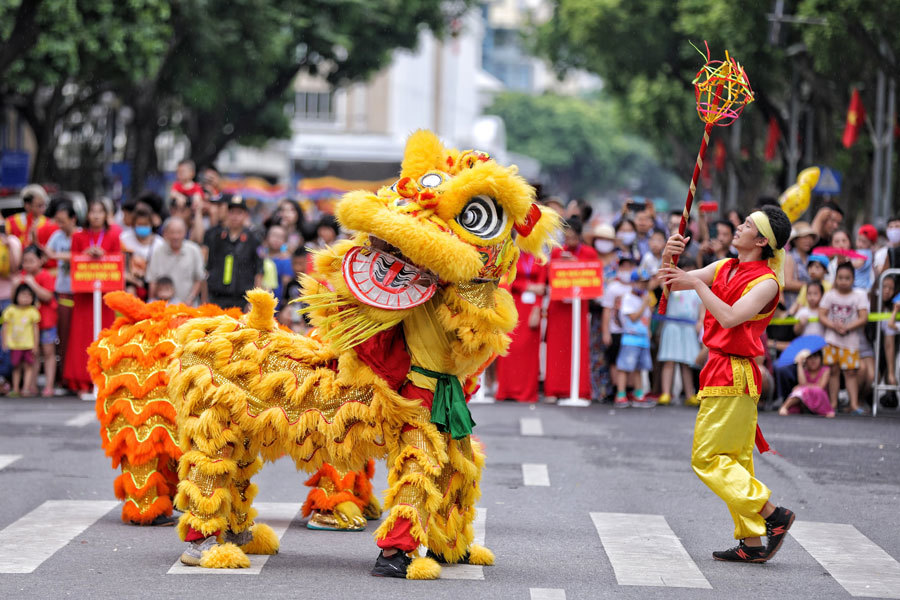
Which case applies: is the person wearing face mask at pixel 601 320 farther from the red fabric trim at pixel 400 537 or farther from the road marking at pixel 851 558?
the red fabric trim at pixel 400 537

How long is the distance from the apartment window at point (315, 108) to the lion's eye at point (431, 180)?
66.4 m

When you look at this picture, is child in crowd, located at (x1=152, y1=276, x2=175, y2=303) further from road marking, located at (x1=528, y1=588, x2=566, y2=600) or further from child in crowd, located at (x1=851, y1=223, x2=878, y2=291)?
road marking, located at (x1=528, y1=588, x2=566, y2=600)

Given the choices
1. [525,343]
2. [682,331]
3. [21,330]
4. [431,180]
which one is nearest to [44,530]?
[431,180]

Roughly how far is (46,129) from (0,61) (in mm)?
9845

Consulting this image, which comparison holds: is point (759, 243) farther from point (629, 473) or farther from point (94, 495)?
point (94, 495)

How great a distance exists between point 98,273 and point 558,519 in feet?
22.9

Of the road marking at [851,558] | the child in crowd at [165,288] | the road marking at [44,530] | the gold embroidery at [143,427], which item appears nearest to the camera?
the road marking at [851,558]

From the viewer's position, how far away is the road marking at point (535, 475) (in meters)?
10.1

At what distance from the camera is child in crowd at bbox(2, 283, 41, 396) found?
14555mm

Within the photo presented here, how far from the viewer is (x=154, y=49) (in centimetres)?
2327

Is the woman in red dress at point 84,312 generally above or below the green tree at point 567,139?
below

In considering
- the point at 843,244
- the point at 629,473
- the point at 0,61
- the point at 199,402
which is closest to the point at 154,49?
the point at 0,61

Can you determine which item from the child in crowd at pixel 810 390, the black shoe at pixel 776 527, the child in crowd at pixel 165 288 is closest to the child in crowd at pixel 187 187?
the child in crowd at pixel 165 288

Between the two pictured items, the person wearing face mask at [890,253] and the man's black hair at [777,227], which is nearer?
the man's black hair at [777,227]
